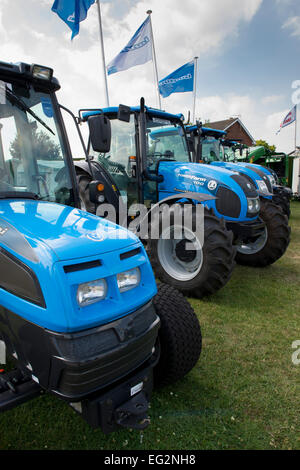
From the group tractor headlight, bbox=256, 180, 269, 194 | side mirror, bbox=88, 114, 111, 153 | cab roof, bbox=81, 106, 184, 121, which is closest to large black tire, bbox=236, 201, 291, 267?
tractor headlight, bbox=256, 180, 269, 194

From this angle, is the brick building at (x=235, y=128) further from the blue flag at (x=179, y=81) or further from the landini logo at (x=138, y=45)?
the landini logo at (x=138, y=45)

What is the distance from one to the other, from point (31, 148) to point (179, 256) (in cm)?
240

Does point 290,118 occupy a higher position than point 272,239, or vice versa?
point 290,118

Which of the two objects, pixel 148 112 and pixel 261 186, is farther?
pixel 261 186

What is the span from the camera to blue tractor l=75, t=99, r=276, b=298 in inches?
148

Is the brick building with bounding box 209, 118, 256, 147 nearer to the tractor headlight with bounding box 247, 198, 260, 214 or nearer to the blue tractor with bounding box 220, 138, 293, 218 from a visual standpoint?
the blue tractor with bounding box 220, 138, 293, 218

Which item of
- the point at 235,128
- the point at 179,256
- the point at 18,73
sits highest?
the point at 235,128

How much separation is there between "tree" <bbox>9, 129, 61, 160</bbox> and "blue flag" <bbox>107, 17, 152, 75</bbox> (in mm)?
7919

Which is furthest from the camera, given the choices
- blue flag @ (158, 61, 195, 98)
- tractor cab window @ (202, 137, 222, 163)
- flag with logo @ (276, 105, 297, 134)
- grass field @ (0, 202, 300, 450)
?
flag with logo @ (276, 105, 297, 134)

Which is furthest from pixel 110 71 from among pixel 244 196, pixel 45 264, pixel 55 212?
pixel 45 264

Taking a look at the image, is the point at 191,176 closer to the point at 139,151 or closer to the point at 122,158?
the point at 139,151

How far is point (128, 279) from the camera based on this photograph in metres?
1.66

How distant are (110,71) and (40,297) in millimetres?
9402

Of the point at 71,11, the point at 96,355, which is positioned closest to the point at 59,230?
the point at 96,355
